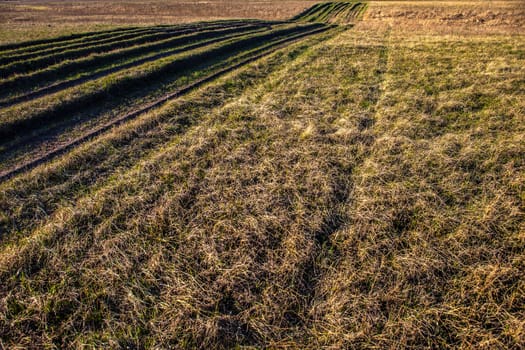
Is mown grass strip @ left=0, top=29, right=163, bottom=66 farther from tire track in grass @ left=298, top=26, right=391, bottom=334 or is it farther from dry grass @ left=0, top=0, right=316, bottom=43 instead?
tire track in grass @ left=298, top=26, right=391, bottom=334

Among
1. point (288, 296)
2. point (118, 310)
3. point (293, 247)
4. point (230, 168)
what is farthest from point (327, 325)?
point (230, 168)

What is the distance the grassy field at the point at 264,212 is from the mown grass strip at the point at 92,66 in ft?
0.74

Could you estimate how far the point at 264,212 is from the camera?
Result: 6.15 m

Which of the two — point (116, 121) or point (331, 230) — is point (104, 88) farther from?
point (331, 230)

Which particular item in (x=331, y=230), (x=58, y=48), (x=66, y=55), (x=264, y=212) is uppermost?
(x=58, y=48)

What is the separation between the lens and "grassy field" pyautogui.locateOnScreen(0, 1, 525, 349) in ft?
13.9

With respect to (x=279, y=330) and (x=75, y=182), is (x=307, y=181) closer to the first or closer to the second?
(x=279, y=330)

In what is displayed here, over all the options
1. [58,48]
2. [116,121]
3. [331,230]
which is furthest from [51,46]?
[331,230]

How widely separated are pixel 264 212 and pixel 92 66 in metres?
15.4

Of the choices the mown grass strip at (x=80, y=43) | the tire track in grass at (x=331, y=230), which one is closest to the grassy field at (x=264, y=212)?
the tire track in grass at (x=331, y=230)

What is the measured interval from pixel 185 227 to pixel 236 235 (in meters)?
1.12

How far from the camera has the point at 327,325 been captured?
4.21 metres

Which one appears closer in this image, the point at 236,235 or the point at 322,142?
the point at 236,235

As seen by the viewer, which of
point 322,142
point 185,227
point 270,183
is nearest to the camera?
point 185,227
